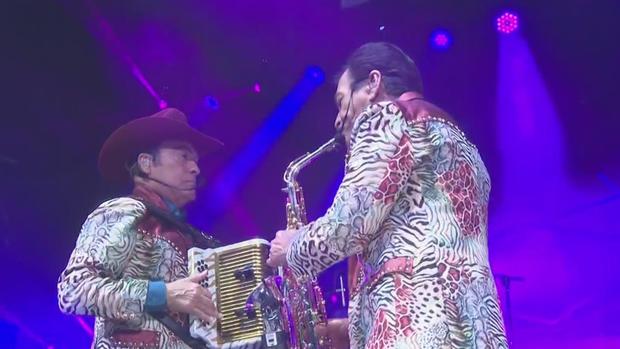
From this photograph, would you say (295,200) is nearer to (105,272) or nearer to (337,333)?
(337,333)

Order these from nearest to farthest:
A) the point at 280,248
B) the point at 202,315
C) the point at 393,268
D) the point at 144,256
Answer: the point at 393,268
the point at 280,248
the point at 202,315
the point at 144,256

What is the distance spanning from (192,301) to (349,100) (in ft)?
3.51

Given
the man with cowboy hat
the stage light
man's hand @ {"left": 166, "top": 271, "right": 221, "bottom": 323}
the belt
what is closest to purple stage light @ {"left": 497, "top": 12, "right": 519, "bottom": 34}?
the stage light

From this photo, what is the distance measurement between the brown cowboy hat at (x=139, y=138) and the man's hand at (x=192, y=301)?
33.9 inches

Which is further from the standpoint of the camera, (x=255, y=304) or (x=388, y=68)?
(x=255, y=304)

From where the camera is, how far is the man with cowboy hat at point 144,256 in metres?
3.43

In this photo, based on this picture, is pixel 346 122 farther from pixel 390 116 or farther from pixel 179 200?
pixel 179 200

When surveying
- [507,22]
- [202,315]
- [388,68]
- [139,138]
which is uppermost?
[507,22]

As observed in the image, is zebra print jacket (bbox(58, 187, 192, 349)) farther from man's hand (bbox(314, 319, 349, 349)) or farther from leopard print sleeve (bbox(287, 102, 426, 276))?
leopard print sleeve (bbox(287, 102, 426, 276))

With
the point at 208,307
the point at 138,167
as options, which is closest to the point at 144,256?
the point at 208,307

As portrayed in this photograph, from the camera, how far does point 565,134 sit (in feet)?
22.2

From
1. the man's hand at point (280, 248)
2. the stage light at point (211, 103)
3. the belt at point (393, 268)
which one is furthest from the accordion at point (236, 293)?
the stage light at point (211, 103)

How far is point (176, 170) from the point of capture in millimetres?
4004

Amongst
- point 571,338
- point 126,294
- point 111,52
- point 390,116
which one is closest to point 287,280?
point 126,294
